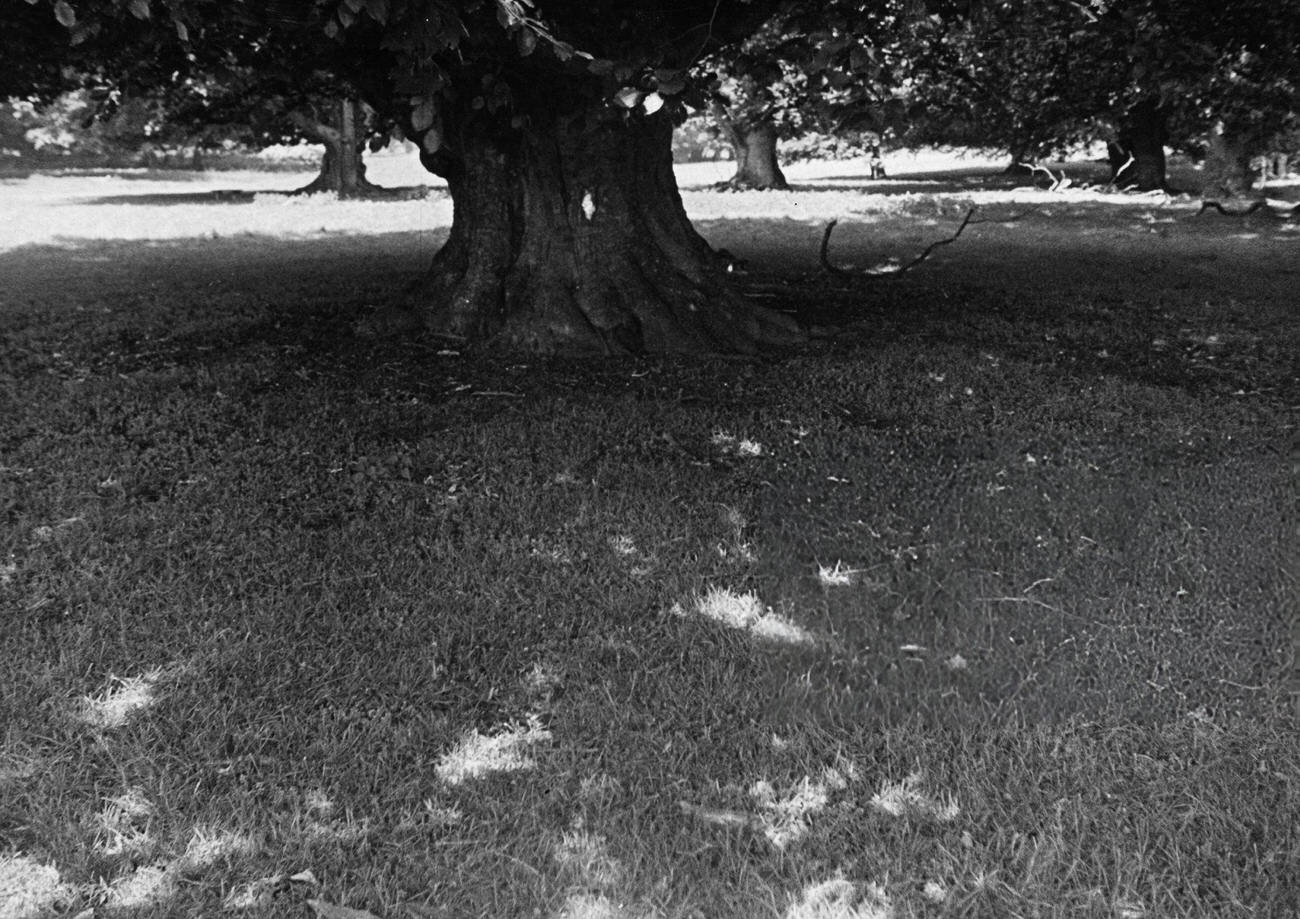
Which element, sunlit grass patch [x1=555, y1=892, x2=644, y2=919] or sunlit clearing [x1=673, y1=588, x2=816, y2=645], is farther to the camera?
sunlit clearing [x1=673, y1=588, x2=816, y2=645]

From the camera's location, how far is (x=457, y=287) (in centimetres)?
859

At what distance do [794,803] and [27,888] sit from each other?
6.54 ft

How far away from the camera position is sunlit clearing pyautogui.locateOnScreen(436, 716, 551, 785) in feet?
10.5

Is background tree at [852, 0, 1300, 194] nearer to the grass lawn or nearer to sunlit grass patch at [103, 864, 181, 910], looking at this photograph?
the grass lawn

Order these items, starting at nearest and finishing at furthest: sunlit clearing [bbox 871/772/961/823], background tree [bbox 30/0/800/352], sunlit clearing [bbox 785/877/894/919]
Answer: sunlit clearing [bbox 785/877/894/919] → sunlit clearing [bbox 871/772/961/823] → background tree [bbox 30/0/800/352]

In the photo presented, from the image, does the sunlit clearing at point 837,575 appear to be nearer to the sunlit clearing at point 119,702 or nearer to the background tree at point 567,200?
the sunlit clearing at point 119,702

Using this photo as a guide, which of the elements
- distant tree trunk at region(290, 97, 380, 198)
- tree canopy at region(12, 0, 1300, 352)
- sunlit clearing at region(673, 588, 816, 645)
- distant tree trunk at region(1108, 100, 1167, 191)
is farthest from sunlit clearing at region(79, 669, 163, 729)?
distant tree trunk at region(290, 97, 380, 198)

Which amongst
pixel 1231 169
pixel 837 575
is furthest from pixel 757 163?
pixel 837 575

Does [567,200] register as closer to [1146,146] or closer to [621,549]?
[621,549]

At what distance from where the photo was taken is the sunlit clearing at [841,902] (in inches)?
103

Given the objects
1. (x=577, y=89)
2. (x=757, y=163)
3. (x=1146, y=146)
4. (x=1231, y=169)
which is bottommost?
(x=1231, y=169)

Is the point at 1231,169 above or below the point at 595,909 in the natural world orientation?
above

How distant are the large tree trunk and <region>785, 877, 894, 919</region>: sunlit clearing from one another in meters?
5.54

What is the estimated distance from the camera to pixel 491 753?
3.28 meters
